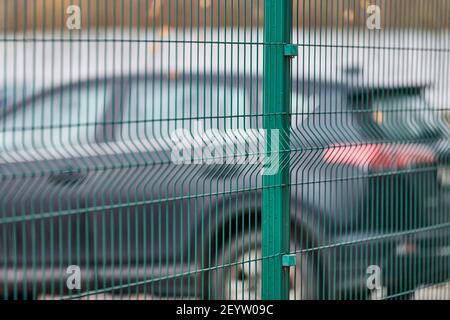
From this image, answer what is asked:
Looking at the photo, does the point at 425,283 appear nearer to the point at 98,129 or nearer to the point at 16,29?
the point at 98,129

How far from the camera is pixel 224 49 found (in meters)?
5.07

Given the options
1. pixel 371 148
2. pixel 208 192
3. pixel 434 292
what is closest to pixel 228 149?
pixel 208 192

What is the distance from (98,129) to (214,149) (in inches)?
25.0

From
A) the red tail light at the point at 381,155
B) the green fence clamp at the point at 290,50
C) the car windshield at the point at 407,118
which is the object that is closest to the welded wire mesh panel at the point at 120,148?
the green fence clamp at the point at 290,50

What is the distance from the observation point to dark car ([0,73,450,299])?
4.36 meters

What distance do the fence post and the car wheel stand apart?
8 cm

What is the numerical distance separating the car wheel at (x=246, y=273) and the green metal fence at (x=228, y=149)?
0.02m

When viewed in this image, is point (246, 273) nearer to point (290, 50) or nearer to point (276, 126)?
point (276, 126)

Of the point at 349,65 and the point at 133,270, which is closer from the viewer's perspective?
the point at 133,270

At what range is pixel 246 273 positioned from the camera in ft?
18.6

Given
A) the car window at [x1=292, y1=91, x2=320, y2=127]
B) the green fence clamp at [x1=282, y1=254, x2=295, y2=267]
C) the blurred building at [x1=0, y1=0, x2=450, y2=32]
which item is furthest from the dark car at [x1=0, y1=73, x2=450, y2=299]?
the blurred building at [x1=0, y1=0, x2=450, y2=32]

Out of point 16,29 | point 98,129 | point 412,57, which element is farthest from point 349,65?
point 16,29

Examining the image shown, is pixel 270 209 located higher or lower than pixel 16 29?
lower

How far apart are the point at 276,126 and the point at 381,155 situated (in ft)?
3.09
